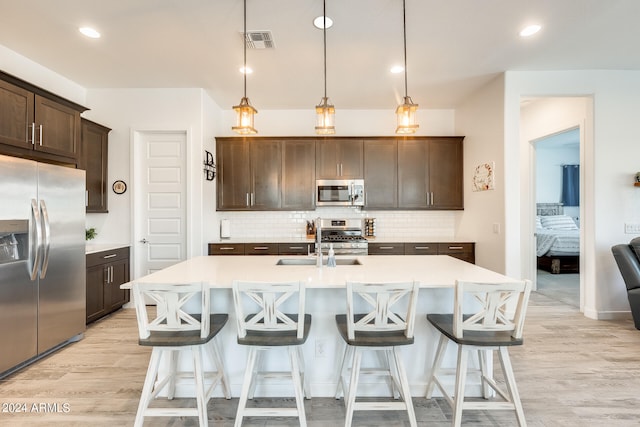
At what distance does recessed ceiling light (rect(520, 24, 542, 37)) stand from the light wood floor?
2943mm

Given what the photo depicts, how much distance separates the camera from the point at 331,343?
7.47 ft

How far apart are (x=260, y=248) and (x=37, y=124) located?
2.70 meters

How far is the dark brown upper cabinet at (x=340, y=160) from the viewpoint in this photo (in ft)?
16.1

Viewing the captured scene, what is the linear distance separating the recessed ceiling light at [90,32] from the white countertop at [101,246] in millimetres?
2203

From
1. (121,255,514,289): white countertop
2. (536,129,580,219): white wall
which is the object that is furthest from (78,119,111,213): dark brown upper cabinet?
(536,129,580,219): white wall

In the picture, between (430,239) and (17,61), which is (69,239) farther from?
(430,239)

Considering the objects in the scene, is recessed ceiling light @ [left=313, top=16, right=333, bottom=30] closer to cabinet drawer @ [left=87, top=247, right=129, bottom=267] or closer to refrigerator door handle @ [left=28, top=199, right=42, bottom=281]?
refrigerator door handle @ [left=28, top=199, right=42, bottom=281]

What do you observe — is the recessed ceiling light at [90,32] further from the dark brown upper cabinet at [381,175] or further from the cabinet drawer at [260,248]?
the dark brown upper cabinet at [381,175]

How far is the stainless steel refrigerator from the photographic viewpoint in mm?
2467

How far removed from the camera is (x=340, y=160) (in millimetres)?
4914

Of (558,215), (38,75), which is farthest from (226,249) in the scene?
(558,215)

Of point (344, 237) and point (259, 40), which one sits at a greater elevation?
point (259, 40)

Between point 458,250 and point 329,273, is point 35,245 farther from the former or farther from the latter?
point 458,250

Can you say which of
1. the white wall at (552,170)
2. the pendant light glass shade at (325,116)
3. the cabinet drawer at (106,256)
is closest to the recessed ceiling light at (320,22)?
the pendant light glass shade at (325,116)
